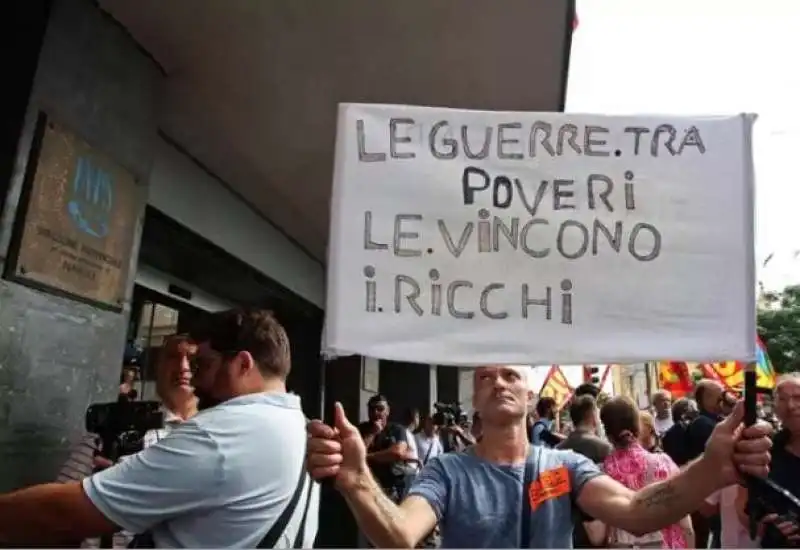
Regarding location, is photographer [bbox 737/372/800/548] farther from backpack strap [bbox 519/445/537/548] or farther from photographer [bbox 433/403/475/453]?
photographer [bbox 433/403/475/453]

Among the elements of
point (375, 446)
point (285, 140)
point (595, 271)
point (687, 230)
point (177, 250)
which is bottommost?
point (375, 446)

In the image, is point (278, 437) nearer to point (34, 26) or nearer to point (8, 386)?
point (8, 386)

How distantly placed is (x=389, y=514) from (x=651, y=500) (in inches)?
29.3

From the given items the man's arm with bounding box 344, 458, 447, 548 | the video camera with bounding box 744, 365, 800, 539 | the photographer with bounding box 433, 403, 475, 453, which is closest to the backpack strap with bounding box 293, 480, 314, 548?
the man's arm with bounding box 344, 458, 447, 548

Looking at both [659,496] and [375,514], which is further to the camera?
[659,496]

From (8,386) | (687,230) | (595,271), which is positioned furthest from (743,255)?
(8,386)

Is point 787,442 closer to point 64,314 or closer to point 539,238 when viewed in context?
point 539,238

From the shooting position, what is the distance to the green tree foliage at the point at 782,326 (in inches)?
1067

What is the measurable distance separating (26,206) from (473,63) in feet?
8.46

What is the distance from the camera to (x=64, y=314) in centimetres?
331

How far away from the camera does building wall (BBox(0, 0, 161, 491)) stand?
3027mm

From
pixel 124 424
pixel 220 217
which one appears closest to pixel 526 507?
pixel 124 424

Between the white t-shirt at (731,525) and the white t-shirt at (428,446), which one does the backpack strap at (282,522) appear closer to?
the white t-shirt at (731,525)

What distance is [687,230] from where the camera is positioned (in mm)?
2092
